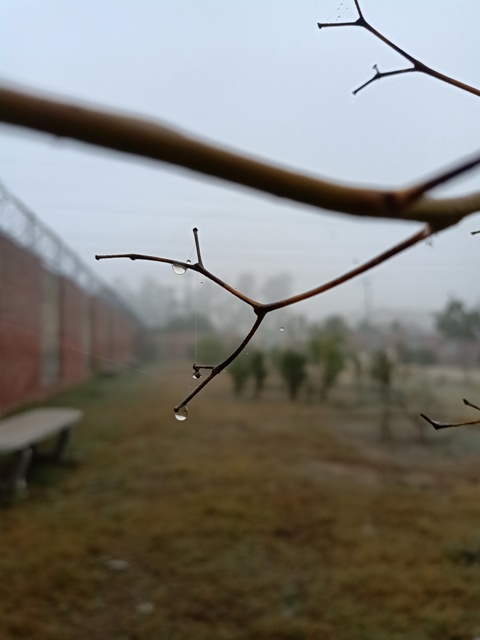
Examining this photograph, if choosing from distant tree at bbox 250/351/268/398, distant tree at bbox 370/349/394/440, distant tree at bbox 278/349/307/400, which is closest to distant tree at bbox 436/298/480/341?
distant tree at bbox 370/349/394/440

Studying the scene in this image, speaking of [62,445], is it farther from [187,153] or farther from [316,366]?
[187,153]

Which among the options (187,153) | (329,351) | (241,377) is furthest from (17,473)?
(187,153)

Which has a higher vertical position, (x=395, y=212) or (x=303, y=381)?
(x=395, y=212)

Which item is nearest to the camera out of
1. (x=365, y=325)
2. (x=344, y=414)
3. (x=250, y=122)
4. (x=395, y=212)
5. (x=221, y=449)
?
(x=395, y=212)

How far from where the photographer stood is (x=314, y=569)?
1187 millimetres

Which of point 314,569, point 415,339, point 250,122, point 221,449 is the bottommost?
point 314,569

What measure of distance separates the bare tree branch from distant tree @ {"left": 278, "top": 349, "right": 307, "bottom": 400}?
2.04m

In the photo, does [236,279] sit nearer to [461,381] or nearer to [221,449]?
[221,449]

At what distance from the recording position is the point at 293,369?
2.21 m

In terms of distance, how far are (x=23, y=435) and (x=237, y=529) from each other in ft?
2.02

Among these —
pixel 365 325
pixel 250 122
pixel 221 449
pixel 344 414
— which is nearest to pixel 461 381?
pixel 365 325

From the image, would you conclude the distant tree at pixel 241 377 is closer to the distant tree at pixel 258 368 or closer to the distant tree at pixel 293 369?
the distant tree at pixel 258 368

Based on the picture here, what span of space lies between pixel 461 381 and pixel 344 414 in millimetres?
563

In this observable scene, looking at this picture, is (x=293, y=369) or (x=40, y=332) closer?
(x=40, y=332)
